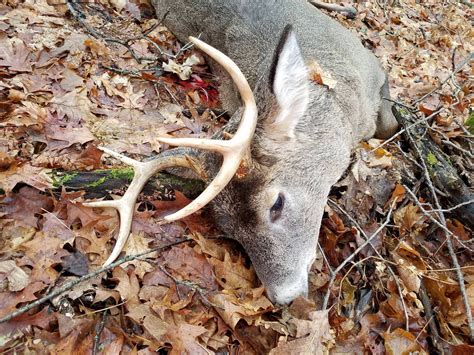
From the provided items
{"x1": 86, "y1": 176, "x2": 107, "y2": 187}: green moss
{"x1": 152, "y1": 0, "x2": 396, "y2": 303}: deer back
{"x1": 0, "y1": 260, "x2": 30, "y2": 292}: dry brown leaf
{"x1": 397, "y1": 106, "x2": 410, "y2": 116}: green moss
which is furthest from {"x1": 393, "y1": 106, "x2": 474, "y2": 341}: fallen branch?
{"x1": 0, "y1": 260, "x2": 30, "y2": 292}: dry brown leaf

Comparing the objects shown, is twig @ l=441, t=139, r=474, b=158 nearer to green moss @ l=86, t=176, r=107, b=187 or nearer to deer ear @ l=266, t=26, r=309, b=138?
deer ear @ l=266, t=26, r=309, b=138

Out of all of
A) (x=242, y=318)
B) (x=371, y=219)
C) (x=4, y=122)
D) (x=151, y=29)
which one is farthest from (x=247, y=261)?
(x=151, y=29)

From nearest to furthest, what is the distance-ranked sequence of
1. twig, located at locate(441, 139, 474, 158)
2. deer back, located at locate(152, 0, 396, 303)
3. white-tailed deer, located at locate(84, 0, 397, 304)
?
1. white-tailed deer, located at locate(84, 0, 397, 304)
2. deer back, located at locate(152, 0, 396, 303)
3. twig, located at locate(441, 139, 474, 158)

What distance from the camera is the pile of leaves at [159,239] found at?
2906 millimetres

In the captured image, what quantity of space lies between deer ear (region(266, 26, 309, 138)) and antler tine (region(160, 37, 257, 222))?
314mm

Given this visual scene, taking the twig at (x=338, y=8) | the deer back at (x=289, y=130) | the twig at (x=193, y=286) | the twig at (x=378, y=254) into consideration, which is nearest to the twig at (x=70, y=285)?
the twig at (x=193, y=286)

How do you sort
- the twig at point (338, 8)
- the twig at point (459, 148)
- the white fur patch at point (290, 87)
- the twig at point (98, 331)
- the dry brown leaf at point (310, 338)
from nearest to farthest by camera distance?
the twig at point (98, 331)
the dry brown leaf at point (310, 338)
the white fur patch at point (290, 87)
the twig at point (459, 148)
the twig at point (338, 8)

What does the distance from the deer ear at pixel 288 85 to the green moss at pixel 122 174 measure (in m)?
1.23

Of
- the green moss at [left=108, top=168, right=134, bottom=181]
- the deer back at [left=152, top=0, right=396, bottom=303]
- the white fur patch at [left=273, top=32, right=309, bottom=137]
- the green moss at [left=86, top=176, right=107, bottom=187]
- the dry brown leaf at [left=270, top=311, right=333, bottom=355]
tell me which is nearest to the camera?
the dry brown leaf at [left=270, top=311, right=333, bottom=355]

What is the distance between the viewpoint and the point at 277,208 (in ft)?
11.3

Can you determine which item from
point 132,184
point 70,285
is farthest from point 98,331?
point 132,184

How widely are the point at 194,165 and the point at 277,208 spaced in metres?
0.74

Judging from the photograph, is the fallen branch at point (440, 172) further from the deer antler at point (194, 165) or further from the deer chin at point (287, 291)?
the deer antler at point (194, 165)

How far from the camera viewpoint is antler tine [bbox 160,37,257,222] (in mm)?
2863
